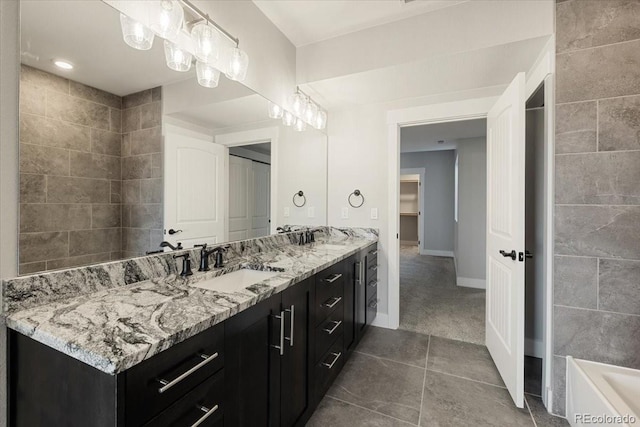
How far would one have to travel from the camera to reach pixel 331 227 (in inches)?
119

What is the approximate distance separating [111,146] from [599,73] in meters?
2.47

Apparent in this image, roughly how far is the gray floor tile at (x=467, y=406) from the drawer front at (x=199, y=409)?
4.04 ft

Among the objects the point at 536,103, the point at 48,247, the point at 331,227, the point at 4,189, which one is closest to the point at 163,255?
the point at 48,247

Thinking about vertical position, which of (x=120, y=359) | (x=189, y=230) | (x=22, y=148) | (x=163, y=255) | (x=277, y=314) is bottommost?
(x=277, y=314)

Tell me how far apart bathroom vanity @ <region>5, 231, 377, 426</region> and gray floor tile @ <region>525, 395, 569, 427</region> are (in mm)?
1290

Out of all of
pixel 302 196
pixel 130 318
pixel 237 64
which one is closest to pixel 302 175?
pixel 302 196

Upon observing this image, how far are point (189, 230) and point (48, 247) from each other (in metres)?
0.62

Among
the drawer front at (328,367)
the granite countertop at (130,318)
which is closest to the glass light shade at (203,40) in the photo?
the granite countertop at (130,318)

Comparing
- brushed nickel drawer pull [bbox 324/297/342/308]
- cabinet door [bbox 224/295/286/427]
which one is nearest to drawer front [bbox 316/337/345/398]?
brushed nickel drawer pull [bbox 324/297/342/308]

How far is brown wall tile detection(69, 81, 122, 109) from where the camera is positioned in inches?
41.3

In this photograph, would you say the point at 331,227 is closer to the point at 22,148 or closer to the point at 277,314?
the point at 277,314

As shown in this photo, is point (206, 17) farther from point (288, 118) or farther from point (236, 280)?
point (236, 280)

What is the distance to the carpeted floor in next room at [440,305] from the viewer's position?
8.86 ft

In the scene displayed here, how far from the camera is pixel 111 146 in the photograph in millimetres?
1165
